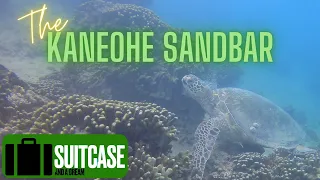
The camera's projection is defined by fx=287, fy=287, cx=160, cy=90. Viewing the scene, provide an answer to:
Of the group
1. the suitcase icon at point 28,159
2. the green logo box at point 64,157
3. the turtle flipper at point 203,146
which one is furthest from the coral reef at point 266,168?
the suitcase icon at point 28,159

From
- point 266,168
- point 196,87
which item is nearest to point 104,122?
point 196,87

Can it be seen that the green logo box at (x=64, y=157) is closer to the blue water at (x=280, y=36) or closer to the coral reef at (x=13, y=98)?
the coral reef at (x=13, y=98)

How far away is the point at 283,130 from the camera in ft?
26.5

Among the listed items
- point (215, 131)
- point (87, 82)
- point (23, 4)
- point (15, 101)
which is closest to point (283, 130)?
point (215, 131)

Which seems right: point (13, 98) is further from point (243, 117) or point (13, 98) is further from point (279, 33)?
point (279, 33)

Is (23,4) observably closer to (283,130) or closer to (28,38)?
(28,38)

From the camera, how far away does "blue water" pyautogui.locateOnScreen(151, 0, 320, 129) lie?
93.7ft

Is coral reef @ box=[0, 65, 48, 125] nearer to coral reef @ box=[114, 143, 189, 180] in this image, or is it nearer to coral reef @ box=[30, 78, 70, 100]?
coral reef @ box=[30, 78, 70, 100]

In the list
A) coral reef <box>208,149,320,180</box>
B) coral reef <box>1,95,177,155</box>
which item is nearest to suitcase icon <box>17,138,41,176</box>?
coral reef <box>1,95,177,155</box>

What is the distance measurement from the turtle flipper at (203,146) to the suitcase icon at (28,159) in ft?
9.61

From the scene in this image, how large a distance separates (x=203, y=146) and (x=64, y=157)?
3.18 m

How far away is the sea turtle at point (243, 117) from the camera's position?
24.7 ft

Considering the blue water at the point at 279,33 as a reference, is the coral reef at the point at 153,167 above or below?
below

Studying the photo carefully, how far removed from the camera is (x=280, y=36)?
76.3 meters
